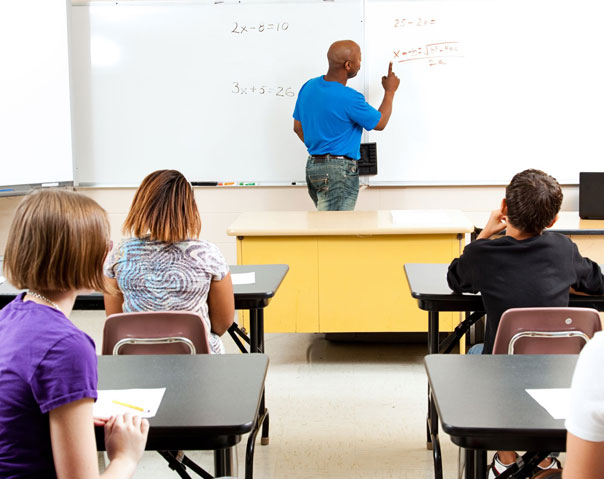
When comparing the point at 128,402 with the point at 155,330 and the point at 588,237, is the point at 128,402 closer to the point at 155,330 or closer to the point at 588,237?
the point at 155,330

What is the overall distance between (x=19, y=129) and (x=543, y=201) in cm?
334

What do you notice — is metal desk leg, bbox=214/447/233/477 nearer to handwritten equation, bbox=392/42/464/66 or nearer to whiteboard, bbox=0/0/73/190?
whiteboard, bbox=0/0/73/190

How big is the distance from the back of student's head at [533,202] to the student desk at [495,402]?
63cm

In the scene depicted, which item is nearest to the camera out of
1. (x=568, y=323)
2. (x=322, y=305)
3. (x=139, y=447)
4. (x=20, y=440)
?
(x=20, y=440)

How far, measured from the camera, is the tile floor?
8.73ft

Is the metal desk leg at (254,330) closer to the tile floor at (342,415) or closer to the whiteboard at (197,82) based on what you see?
the tile floor at (342,415)

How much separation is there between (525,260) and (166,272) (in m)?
1.14

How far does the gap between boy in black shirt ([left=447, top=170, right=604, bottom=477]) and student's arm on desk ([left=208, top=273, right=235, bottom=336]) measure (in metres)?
0.79

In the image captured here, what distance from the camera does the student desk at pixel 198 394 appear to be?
134 cm

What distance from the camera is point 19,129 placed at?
4438 mm

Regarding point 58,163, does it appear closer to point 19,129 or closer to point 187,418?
point 19,129

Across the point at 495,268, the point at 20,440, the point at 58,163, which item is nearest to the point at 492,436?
the point at 20,440

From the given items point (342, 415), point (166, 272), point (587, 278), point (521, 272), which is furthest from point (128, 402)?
point (342, 415)

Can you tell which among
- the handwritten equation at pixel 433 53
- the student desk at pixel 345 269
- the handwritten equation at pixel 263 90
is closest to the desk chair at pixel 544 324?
the student desk at pixel 345 269
